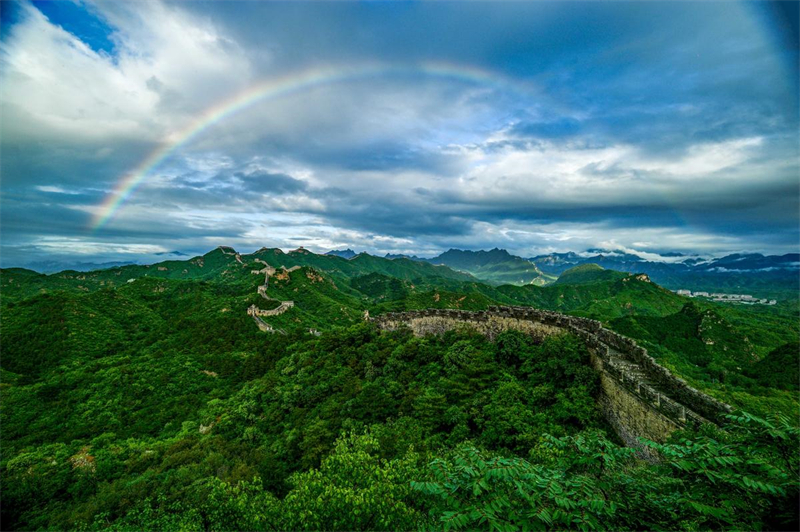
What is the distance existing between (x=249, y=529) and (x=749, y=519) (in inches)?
610

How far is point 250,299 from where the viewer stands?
236 ft

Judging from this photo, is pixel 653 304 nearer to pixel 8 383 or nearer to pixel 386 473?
pixel 386 473

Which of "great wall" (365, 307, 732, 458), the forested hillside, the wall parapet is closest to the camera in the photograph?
the forested hillside

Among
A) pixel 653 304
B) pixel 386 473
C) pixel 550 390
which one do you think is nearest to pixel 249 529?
pixel 386 473

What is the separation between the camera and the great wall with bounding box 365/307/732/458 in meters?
13.3

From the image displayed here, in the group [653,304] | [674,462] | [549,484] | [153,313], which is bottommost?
[653,304]

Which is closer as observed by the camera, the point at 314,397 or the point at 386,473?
the point at 386,473

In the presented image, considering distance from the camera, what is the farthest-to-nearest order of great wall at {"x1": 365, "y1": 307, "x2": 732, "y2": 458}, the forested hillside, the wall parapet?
great wall at {"x1": 365, "y1": 307, "x2": 732, "y2": 458}
the wall parapet
the forested hillside

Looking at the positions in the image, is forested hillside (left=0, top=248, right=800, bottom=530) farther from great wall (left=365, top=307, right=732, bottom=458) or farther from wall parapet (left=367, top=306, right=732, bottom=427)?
wall parapet (left=367, top=306, right=732, bottom=427)

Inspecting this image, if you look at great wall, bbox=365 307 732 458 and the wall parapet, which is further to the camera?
great wall, bbox=365 307 732 458

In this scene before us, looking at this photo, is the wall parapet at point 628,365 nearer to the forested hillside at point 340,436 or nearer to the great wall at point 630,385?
the great wall at point 630,385

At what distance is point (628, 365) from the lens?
1881 cm

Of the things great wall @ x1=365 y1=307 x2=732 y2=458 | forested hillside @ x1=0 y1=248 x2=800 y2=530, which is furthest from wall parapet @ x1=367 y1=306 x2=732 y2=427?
forested hillside @ x1=0 y1=248 x2=800 y2=530

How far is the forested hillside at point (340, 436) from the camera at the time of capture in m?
5.50
